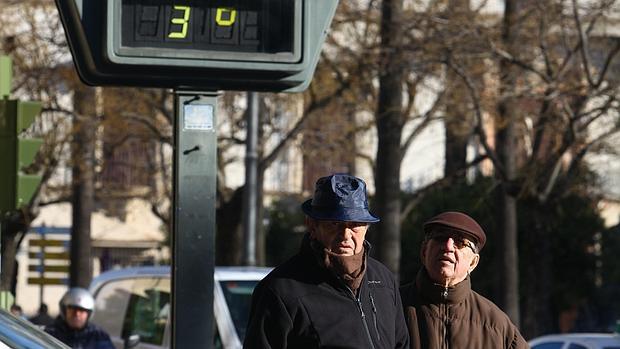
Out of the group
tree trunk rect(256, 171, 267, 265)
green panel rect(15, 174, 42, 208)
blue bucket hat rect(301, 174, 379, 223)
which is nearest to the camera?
blue bucket hat rect(301, 174, 379, 223)

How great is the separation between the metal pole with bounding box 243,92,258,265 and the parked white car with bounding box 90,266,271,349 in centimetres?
1043

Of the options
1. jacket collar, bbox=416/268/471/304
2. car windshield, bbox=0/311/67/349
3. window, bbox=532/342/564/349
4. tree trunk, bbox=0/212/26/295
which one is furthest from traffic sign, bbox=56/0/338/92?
tree trunk, bbox=0/212/26/295

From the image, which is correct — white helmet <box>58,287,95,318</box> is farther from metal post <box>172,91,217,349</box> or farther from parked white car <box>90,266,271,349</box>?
metal post <box>172,91,217,349</box>

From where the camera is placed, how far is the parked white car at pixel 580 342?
13141 millimetres

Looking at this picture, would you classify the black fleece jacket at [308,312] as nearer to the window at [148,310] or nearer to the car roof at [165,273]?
the car roof at [165,273]

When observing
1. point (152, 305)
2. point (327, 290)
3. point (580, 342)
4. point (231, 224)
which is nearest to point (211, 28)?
point (327, 290)

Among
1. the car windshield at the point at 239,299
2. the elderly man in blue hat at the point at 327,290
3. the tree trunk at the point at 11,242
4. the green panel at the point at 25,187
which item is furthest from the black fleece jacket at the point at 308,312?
the tree trunk at the point at 11,242

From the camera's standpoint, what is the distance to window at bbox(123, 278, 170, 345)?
11.5 metres

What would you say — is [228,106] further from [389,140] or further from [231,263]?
[389,140]

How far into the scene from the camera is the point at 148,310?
38.5ft

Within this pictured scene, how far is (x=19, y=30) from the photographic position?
2709 centimetres

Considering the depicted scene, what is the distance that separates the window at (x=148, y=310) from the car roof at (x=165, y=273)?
76 millimetres

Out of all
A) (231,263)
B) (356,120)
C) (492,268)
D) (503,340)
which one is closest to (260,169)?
(231,263)

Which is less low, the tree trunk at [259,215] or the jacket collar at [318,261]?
the jacket collar at [318,261]
